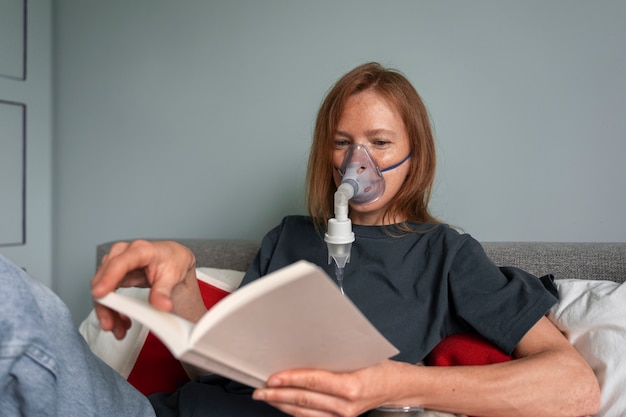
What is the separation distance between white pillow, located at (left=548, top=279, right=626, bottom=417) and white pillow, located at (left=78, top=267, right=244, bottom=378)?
0.82 metres

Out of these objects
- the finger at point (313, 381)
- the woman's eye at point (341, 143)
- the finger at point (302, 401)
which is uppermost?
the woman's eye at point (341, 143)

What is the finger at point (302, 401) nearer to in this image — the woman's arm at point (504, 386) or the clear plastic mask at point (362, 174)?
the woman's arm at point (504, 386)

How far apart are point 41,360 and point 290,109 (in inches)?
53.9

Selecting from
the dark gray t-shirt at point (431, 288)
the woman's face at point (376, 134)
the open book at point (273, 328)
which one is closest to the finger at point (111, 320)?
the open book at point (273, 328)

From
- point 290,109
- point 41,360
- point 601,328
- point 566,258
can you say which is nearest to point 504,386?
point 601,328

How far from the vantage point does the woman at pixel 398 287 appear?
0.87 metres

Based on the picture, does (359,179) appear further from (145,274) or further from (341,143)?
(145,274)

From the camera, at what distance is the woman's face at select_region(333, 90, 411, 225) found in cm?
133

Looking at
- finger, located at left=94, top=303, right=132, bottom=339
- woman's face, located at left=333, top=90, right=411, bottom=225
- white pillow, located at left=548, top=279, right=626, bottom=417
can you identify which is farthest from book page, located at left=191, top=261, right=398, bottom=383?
woman's face, located at left=333, top=90, right=411, bottom=225

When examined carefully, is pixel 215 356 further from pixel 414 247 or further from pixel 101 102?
pixel 101 102

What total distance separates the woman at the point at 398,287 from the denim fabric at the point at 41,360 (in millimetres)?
67

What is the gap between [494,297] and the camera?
114cm

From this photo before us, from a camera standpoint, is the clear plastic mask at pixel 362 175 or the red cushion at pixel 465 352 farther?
the clear plastic mask at pixel 362 175

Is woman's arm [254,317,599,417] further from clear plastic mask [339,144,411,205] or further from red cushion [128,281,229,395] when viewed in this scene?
red cushion [128,281,229,395]
